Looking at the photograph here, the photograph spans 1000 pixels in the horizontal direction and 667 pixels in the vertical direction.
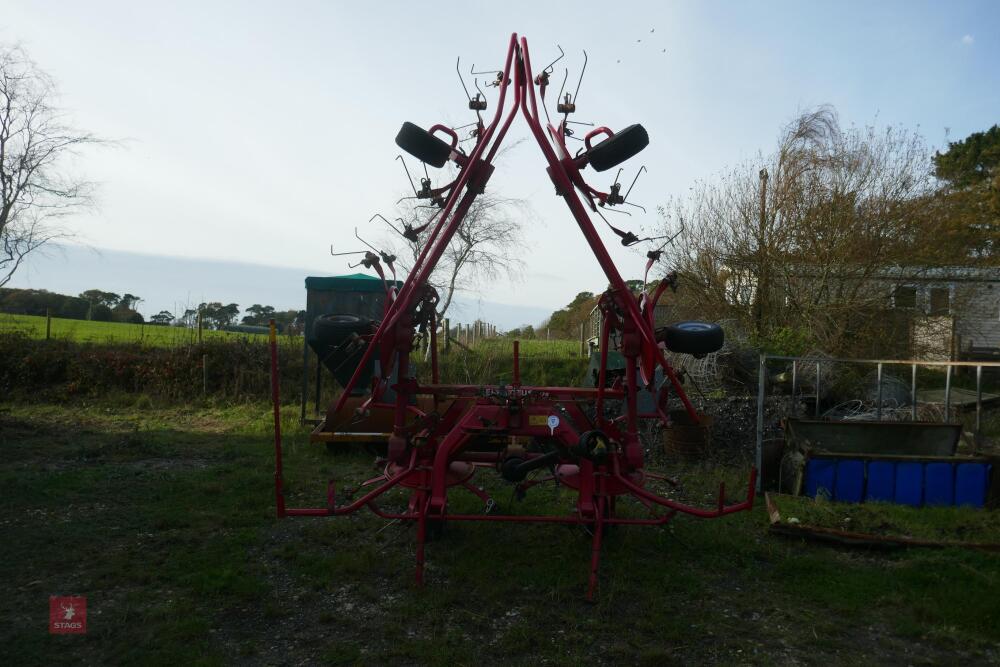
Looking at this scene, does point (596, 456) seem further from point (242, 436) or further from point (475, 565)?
point (242, 436)

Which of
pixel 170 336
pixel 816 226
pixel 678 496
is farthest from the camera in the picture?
pixel 170 336

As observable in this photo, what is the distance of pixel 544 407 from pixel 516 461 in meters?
0.44

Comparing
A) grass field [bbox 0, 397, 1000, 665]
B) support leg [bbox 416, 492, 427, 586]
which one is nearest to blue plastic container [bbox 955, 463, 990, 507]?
grass field [bbox 0, 397, 1000, 665]

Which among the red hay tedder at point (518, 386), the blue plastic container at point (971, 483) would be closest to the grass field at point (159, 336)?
the blue plastic container at point (971, 483)

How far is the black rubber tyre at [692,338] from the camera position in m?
4.17

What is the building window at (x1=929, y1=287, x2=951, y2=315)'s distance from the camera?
15.3 meters

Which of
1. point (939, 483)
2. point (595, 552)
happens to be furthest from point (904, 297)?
point (595, 552)

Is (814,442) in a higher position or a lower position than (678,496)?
higher

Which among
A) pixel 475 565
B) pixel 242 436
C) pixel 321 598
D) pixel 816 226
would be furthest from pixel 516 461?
pixel 816 226

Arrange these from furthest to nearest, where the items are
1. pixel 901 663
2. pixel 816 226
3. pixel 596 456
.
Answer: pixel 816 226, pixel 596 456, pixel 901 663

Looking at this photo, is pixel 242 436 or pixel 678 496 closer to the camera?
Answer: pixel 678 496

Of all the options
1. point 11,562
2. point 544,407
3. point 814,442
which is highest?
point 544,407

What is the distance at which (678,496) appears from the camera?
6770 mm

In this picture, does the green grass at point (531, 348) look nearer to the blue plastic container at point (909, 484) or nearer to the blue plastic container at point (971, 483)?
the blue plastic container at point (909, 484)
